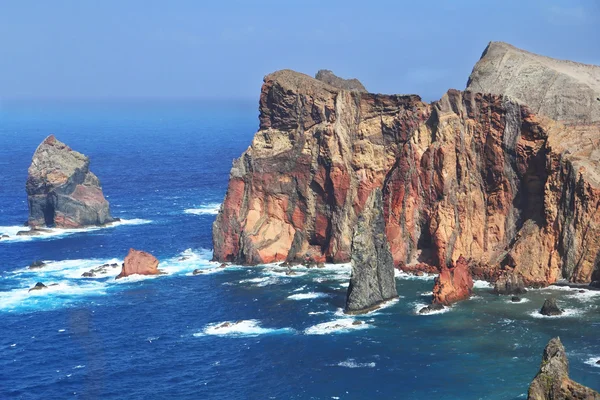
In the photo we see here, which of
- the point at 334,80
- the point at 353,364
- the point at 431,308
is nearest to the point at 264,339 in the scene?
the point at 353,364

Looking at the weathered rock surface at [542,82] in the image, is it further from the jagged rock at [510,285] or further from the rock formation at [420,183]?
the jagged rock at [510,285]

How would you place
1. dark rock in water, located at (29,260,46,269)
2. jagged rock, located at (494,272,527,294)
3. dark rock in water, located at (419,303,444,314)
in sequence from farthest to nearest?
dark rock in water, located at (29,260,46,269) → jagged rock, located at (494,272,527,294) → dark rock in water, located at (419,303,444,314)

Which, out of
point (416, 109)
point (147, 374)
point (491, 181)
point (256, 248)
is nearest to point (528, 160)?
point (491, 181)

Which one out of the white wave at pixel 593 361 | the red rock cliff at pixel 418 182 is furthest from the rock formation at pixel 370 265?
the white wave at pixel 593 361

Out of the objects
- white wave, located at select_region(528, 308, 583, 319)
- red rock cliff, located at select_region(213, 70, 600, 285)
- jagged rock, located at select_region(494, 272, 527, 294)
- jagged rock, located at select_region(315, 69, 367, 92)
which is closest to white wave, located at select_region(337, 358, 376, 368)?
white wave, located at select_region(528, 308, 583, 319)

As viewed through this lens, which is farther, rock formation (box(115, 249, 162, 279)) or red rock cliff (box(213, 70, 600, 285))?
rock formation (box(115, 249, 162, 279))

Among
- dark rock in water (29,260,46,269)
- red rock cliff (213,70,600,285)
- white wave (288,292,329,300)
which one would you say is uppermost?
red rock cliff (213,70,600,285)

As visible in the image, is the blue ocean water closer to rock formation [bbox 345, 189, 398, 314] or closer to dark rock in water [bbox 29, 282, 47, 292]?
dark rock in water [bbox 29, 282, 47, 292]

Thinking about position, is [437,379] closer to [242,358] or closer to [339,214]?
[242,358]
